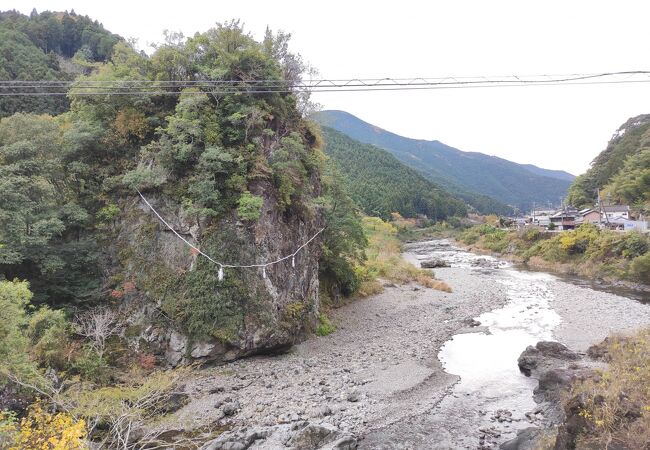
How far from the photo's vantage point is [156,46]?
2147cm

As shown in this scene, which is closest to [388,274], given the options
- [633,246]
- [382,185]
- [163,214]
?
[633,246]

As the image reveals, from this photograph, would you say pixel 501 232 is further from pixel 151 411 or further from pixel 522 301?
pixel 151 411

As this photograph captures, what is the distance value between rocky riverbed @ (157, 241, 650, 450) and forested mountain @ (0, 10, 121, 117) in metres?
23.9

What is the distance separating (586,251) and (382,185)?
217 feet

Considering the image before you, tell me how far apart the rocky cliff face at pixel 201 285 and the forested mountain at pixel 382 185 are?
7375cm

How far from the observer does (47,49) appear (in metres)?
67.7

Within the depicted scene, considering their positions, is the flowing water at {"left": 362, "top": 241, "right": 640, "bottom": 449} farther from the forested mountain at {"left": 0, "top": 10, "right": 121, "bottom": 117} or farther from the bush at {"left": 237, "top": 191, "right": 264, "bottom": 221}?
the forested mountain at {"left": 0, "top": 10, "right": 121, "bottom": 117}

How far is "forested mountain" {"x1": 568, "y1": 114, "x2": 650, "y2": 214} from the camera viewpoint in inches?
2576

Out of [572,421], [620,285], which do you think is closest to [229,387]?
[572,421]

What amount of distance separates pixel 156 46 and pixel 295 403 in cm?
1897

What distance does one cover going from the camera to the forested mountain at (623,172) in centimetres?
6544

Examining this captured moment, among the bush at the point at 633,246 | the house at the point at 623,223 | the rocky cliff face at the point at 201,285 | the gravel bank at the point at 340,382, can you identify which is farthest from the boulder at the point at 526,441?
the house at the point at 623,223

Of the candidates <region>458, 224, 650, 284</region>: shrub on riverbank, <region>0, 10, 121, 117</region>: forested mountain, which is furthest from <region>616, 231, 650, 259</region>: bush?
Answer: <region>0, 10, 121, 117</region>: forested mountain

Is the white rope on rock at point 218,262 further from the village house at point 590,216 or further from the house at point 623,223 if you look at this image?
the village house at point 590,216
